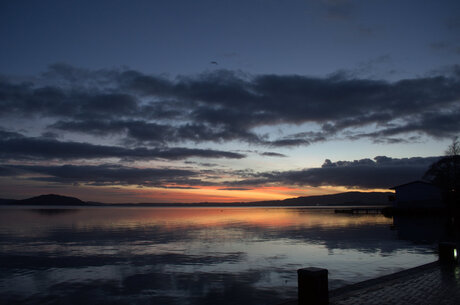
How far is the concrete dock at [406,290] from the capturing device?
11.1m

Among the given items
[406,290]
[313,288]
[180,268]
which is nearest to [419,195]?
[180,268]

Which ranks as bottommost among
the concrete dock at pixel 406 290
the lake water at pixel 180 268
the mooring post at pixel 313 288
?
the lake water at pixel 180 268

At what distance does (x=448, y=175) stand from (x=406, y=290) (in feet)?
270

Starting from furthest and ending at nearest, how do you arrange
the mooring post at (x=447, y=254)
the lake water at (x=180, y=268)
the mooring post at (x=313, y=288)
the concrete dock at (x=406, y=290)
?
the mooring post at (x=447, y=254)
the lake water at (x=180, y=268)
the concrete dock at (x=406, y=290)
the mooring post at (x=313, y=288)

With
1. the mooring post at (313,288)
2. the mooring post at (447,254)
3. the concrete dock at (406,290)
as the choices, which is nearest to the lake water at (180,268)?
the mooring post at (447,254)

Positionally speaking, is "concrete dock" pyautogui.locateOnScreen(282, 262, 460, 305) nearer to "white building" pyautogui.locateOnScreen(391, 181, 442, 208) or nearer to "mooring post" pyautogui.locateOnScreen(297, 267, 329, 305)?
"mooring post" pyautogui.locateOnScreen(297, 267, 329, 305)

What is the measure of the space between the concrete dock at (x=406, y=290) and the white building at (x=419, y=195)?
254ft

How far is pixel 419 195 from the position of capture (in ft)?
277

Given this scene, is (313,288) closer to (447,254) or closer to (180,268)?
(447,254)

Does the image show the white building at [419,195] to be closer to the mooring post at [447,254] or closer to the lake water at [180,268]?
the lake water at [180,268]

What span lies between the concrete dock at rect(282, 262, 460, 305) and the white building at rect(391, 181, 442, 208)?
254 feet

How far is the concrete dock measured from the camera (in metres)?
11.1

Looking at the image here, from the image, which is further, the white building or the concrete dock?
the white building

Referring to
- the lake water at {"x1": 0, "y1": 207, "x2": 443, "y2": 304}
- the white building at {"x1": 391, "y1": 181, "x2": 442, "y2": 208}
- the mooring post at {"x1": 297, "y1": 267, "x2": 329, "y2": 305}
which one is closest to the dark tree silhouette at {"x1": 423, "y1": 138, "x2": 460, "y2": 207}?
the white building at {"x1": 391, "y1": 181, "x2": 442, "y2": 208}
